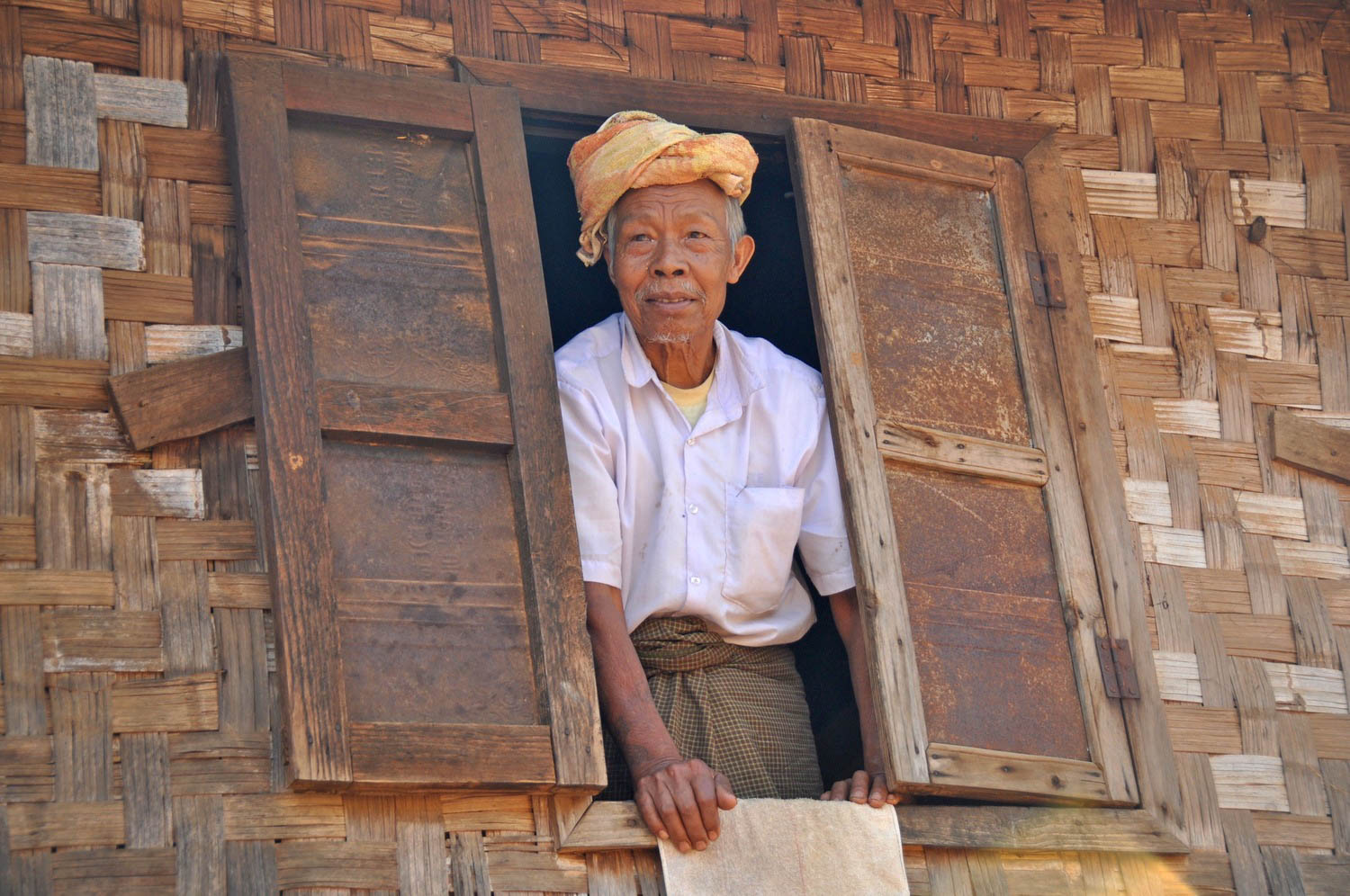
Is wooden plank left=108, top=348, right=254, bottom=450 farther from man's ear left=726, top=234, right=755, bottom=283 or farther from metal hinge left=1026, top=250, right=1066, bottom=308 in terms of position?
metal hinge left=1026, top=250, right=1066, bottom=308

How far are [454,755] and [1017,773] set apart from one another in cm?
114

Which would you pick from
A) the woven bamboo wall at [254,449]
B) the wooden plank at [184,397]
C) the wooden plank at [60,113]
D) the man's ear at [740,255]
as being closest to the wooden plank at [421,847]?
the woven bamboo wall at [254,449]

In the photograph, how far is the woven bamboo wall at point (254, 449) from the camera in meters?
3.21

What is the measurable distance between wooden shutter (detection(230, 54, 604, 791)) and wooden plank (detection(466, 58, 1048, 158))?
0.14 meters

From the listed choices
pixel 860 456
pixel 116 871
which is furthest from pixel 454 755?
pixel 860 456

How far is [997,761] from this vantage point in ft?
12.1

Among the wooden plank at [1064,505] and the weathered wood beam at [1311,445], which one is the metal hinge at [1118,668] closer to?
the wooden plank at [1064,505]

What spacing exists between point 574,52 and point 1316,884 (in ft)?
7.70

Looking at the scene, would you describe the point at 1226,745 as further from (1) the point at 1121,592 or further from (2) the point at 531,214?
(2) the point at 531,214

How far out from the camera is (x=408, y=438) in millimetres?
3512

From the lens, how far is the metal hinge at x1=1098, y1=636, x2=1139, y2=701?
12.8 feet

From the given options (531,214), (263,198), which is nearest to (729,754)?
(531,214)

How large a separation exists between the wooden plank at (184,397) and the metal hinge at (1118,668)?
A: 1.80 meters

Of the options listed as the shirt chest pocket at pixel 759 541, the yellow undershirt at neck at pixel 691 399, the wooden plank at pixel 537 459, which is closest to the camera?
the wooden plank at pixel 537 459
